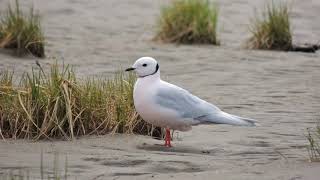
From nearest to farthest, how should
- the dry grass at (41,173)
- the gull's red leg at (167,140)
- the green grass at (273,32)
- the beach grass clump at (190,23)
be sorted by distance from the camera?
the dry grass at (41,173)
the gull's red leg at (167,140)
the green grass at (273,32)
the beach grass clump at (190,23)

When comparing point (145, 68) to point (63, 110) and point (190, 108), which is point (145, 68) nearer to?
point (190, 108)

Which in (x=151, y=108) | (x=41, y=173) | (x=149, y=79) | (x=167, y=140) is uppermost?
(x=149, y=79)

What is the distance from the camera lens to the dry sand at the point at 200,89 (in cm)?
646

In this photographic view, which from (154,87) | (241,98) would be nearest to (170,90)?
(154,87)

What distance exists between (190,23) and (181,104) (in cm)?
692

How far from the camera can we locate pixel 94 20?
16641 mm

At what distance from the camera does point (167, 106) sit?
7375mm

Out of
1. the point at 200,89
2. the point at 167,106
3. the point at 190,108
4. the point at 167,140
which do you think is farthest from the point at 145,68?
the point at 200,89

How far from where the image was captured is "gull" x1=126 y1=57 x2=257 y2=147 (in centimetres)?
734

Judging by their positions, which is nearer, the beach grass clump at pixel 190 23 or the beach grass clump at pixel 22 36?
the beach grass clump at pixel 22 36

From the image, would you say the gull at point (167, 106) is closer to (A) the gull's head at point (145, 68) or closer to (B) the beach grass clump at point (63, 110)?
(A) the gull's head at point (145, 68)

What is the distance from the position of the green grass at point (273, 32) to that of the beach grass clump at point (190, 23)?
66 cm

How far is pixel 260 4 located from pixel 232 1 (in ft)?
3.16

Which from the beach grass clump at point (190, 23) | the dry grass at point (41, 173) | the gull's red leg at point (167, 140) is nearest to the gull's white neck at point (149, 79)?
the gull's red leg at point (167, 140)
